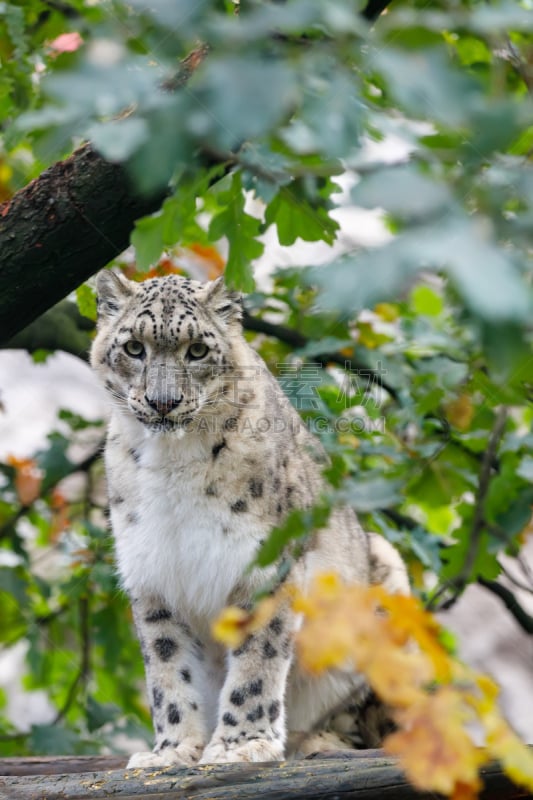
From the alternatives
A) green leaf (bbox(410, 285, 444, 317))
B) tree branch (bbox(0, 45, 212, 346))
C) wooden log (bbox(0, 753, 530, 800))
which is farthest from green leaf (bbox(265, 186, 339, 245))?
green leaf (bbox(410, 285, 444, 317))

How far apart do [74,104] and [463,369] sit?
133 inches

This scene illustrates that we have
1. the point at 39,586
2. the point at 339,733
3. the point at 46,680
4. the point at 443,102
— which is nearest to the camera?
the point at 443,102

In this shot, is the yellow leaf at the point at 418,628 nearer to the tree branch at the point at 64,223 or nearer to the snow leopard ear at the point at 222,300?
the tree branch at the point at 64,223

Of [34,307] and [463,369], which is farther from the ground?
[34,307]

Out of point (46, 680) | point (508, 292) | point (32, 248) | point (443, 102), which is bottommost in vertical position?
point (46, 680)

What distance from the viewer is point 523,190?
1656mm

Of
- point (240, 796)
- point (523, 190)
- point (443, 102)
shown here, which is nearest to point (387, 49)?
point (443, 102)

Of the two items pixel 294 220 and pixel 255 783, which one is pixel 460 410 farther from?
pixel 255 783

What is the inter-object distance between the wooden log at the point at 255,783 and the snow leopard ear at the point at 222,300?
7.36 ft

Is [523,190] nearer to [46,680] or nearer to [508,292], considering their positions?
[508,292]

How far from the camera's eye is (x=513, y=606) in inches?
247

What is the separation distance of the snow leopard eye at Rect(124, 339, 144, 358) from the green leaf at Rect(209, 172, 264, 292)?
548 mm

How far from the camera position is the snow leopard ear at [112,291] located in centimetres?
523

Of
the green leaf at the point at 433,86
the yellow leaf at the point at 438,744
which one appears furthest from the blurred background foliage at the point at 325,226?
the yellow leaf at the point at 438,744
